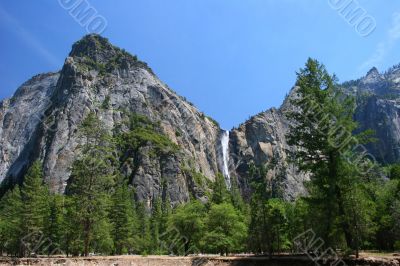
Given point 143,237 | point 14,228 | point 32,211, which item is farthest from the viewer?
point 143,237

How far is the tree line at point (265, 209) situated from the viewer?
2861 cm

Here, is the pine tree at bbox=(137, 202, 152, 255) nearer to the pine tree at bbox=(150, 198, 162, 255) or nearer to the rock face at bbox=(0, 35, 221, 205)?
the pine tree at bbox=(150, 198, 162, 255)

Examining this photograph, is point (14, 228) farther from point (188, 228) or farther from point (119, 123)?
point (119, 123)

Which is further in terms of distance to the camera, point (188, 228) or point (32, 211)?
point (188, 228)

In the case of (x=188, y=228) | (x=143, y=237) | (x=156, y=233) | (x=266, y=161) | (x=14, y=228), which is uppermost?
(x=266, y=161)

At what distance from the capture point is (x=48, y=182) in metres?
130

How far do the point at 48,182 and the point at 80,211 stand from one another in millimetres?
93072

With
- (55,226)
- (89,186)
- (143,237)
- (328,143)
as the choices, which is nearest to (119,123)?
(143,237)

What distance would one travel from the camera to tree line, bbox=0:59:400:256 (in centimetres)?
2861

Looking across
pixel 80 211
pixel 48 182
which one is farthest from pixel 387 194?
pixel 48 182

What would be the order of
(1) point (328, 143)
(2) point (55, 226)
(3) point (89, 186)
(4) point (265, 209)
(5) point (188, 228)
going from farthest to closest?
(2) point (55, 226), (5) point (188, 228), (4) point (265, 209), (3) point (89, 186), (1) point (328, 143)

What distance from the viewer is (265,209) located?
4709 centimetres

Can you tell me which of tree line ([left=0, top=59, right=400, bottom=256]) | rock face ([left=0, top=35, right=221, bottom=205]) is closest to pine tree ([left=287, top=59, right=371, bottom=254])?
tree line ([left=0, top=59, right=400, bottom=256])

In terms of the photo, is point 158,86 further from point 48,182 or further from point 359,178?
point 359,178
